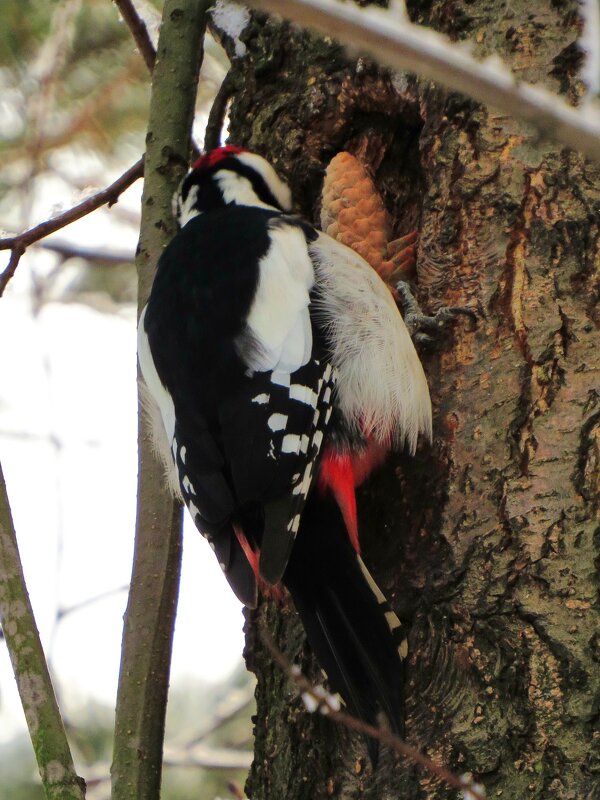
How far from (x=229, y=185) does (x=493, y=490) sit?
1139 mm

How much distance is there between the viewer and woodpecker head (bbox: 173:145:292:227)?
8.04 ft

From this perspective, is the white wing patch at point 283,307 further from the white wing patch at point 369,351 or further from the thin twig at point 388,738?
the thin twig at point 388,738

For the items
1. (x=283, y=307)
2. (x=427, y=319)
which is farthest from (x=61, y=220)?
(x=427, y=319)

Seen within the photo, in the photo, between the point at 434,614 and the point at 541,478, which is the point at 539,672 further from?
the point at 541,478

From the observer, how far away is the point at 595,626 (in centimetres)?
158

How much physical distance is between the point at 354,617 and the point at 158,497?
0.50m

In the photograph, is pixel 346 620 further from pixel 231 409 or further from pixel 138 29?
pixel 138 29

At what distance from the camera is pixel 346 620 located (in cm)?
176

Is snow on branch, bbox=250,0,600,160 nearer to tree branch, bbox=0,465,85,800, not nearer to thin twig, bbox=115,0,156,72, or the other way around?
tree branch, bbox=0,465,85,800

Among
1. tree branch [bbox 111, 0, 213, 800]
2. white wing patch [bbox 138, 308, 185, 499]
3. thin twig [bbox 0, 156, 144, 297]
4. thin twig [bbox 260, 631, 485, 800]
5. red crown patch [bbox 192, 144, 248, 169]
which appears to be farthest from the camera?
red crown patch [bbox 192, 144, 248, 169]

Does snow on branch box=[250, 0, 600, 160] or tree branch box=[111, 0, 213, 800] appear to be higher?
tree branch box=[111, 0, 213, 800]

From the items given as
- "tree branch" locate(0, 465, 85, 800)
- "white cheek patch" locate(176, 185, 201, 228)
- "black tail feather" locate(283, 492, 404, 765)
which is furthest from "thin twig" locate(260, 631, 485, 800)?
"white cheek patch" locate(176, 185, 201, 228)

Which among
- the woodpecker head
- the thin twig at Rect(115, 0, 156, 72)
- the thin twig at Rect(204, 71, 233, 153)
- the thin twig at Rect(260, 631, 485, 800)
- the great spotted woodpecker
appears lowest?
the thin twig at Rect(260, 631, 485, 800)

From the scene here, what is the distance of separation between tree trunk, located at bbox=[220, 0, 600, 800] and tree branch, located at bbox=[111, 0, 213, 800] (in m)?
0.22
